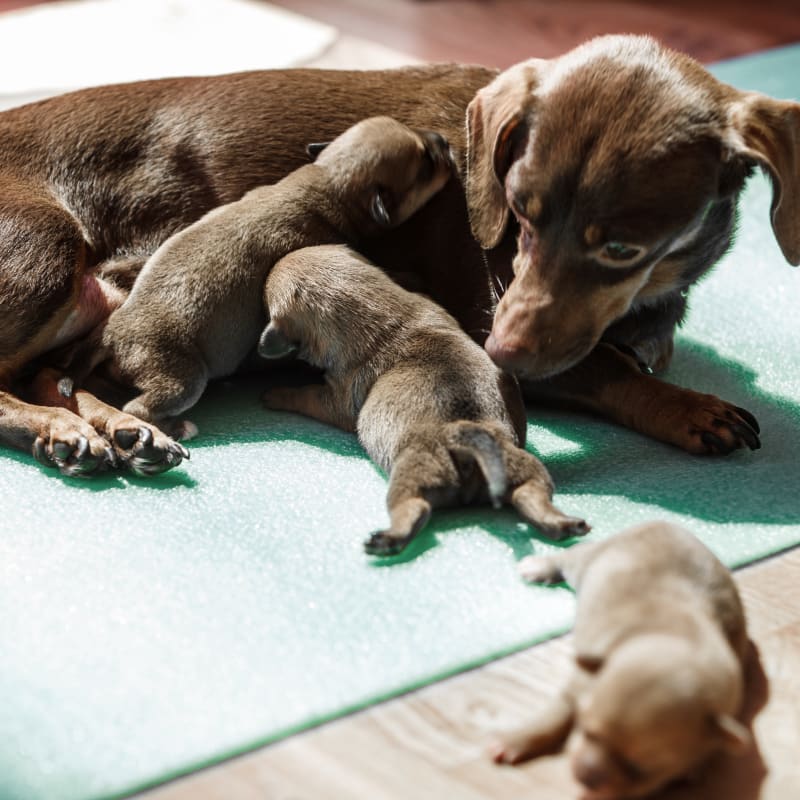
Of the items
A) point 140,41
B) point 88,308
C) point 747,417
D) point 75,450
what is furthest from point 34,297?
point 140,41

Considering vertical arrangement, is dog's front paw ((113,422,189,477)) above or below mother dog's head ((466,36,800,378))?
below

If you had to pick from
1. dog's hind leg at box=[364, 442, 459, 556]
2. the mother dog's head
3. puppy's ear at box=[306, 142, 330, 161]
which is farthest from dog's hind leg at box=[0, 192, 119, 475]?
the mother dog's head

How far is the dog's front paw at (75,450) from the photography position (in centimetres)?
254

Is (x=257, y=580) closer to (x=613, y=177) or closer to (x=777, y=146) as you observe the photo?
(x=613, y=177)

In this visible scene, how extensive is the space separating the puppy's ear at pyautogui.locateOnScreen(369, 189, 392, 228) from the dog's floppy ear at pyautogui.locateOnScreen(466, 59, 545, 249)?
20 cm

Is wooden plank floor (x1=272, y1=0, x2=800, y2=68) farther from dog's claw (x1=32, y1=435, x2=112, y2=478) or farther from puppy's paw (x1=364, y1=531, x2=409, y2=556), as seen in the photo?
puppy's paw (x1=364, y1=531, x2=409, y2=556)

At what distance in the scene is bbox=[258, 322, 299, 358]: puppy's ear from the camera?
105 inches

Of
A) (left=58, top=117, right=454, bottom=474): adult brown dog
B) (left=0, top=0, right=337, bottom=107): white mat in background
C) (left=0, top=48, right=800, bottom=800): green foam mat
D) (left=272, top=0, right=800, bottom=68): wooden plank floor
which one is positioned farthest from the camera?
(left=272, top=0, right=800, bottom=68): wooden plank floor

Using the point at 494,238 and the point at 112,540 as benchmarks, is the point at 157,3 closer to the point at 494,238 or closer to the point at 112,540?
the point at 494,238

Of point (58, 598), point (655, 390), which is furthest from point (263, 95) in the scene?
point (58, 598)

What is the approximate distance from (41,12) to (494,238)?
430cm

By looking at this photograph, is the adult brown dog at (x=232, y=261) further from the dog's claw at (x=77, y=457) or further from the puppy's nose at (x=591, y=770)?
the puppy's nose at (x=591, y=770)

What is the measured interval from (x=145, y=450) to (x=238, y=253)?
1.59 ft

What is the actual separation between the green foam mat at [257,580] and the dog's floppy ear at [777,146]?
19.9 inches
